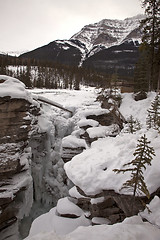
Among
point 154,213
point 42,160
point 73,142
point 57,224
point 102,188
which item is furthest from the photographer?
point 42,160

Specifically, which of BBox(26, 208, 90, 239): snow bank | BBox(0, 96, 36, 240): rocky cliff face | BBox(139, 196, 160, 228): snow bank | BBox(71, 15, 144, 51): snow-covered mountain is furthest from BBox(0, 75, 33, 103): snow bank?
BBox(71, 15, 144, 51): snow-covered mountain

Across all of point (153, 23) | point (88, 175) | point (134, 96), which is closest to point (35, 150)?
point (88, 175)

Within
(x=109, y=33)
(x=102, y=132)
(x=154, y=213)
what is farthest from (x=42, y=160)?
(x=109, y=33)

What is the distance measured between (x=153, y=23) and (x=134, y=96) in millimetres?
6632

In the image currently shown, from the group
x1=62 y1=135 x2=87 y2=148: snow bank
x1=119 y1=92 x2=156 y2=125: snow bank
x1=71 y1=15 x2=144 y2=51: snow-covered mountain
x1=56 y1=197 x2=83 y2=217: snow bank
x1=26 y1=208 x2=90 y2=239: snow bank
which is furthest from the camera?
x1=71 y1=15 x2=144 y2=51: snow-covered mountain

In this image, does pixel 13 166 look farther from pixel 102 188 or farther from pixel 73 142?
pixel 102 188

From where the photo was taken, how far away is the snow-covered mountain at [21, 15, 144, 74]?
98625 millimetres

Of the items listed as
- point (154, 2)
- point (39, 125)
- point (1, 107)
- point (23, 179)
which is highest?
point (154, 2)

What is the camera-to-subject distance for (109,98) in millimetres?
14438

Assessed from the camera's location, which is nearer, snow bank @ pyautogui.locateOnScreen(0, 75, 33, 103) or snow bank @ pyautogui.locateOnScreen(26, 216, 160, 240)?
snow bank @ pyautogui.locateOnScreen(26, 216, 160, 240)

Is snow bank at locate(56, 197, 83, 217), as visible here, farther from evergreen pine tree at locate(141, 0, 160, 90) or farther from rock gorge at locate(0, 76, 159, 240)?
evergreen pine tree at locate(141, 0, 160, 90)

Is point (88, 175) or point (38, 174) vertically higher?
point (88, 175)

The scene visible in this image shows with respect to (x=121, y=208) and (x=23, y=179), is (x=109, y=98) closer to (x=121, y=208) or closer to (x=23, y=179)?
(x=23, y=179)

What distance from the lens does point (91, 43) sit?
130625mm
